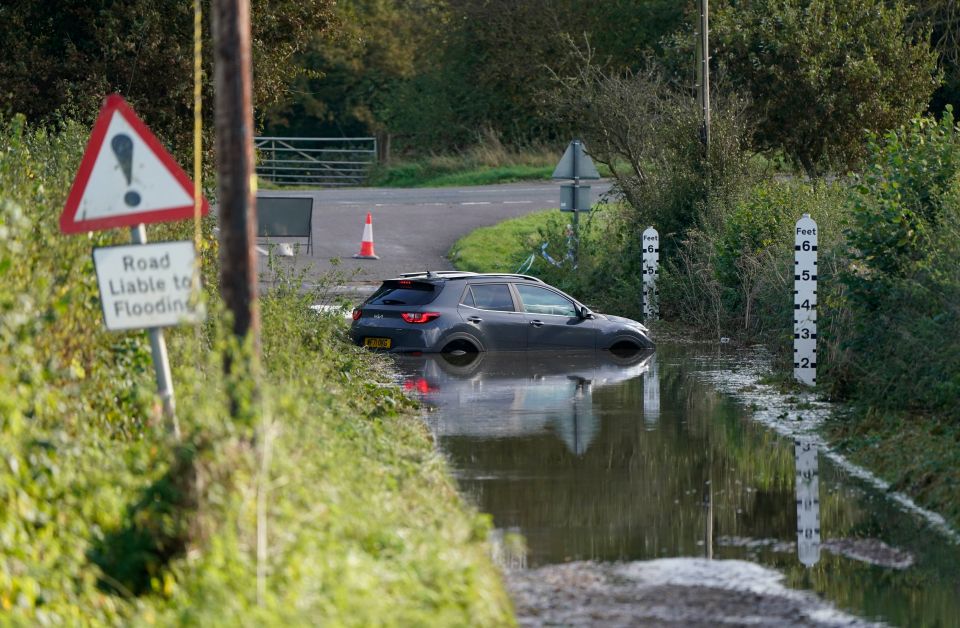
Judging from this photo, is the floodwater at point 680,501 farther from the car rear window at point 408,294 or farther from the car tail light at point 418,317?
the car rear window at point 408,294

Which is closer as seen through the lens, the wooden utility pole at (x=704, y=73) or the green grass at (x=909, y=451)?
the green grass at (x=909, y=451)

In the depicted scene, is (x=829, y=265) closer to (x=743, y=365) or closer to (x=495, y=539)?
(x=743, y=365)

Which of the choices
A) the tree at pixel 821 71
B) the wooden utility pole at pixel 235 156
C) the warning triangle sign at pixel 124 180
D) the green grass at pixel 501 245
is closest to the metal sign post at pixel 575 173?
the green grass at pixel 501 245

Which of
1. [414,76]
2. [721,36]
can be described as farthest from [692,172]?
[414,76]

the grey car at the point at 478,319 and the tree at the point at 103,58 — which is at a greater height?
the tree at the point at 103,58

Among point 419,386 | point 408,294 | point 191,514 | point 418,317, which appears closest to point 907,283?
point 419,386

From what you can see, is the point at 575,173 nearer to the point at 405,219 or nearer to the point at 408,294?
the point at 408,294

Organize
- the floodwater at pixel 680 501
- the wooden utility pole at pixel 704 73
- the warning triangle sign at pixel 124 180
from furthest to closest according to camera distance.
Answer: the wooden utility pole at pixel 704 73 < the floodwater at pixel 680 501 < the warning triangle sign at pixel 124 180

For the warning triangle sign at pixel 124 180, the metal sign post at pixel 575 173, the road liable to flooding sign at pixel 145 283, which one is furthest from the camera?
the metal sign post at pixel 575 173

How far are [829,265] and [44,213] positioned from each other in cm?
931

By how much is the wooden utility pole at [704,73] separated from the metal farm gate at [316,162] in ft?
97.1

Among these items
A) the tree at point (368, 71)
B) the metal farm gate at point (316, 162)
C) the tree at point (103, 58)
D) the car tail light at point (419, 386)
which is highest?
the tree at point (368, 71)

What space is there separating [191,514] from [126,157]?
106 inches

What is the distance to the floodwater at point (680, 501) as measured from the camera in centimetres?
926
